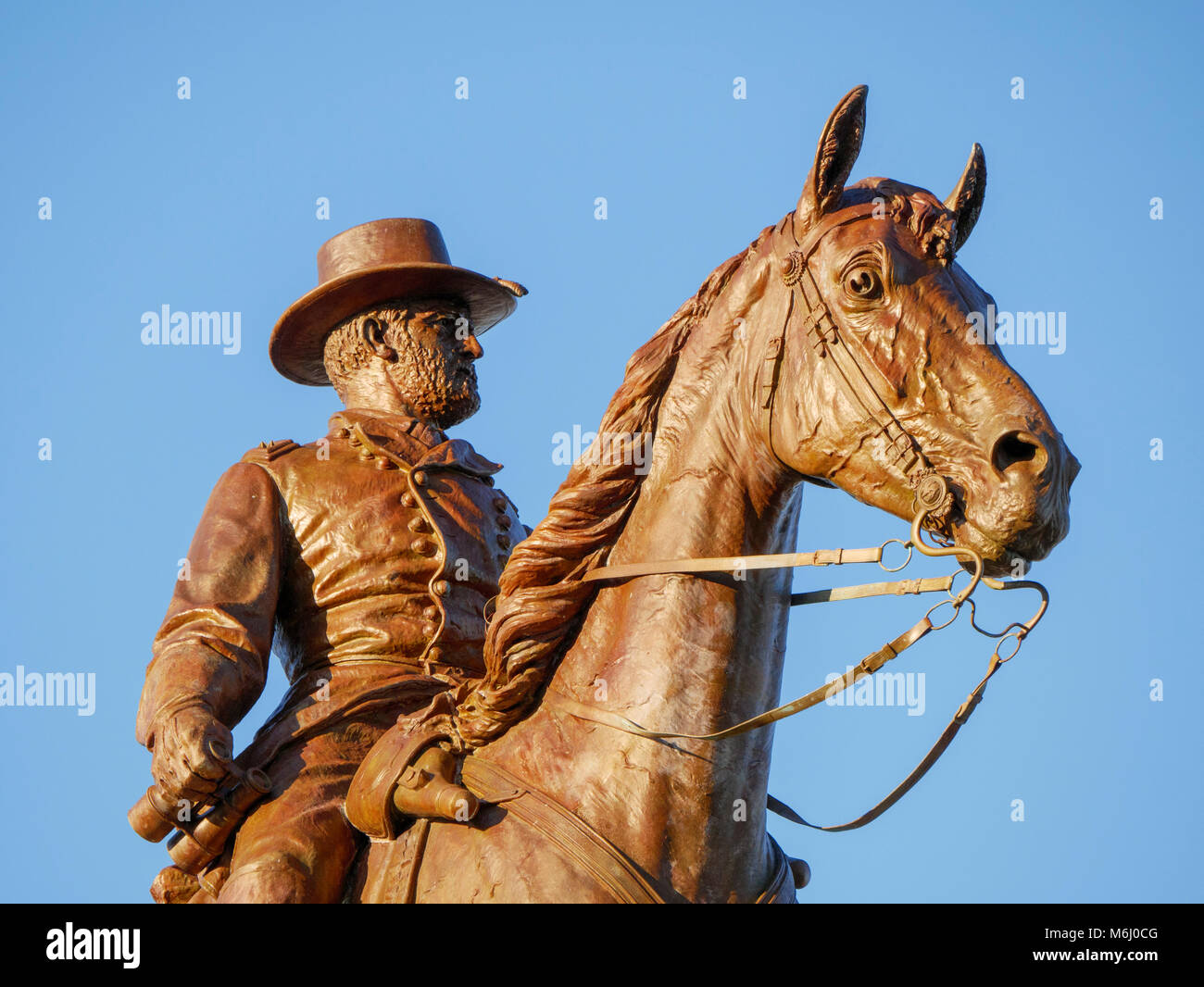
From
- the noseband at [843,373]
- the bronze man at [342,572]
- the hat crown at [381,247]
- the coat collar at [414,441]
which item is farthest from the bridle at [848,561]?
the hat crown at [381,247]

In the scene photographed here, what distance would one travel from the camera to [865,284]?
7137mm

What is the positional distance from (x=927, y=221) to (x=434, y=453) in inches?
141

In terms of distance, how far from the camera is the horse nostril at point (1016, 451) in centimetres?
664

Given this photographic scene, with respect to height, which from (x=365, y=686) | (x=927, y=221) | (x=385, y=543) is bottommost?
(x=365, y=686)

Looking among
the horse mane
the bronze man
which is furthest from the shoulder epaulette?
the horse mane

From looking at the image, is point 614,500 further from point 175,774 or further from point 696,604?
point 175,774

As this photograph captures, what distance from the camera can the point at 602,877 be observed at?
692cm

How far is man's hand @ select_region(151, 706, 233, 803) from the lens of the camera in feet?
26.8

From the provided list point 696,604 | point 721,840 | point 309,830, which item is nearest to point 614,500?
point 696,604

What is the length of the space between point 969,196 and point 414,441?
144 inches

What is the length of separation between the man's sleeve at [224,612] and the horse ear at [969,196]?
153 inches

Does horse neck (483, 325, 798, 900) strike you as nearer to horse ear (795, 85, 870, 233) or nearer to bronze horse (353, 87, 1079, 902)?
bronze horse (353, 87, 1079, 902)

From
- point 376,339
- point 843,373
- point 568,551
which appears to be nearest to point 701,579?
point 568,551

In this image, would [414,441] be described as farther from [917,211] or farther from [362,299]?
[917,211]
